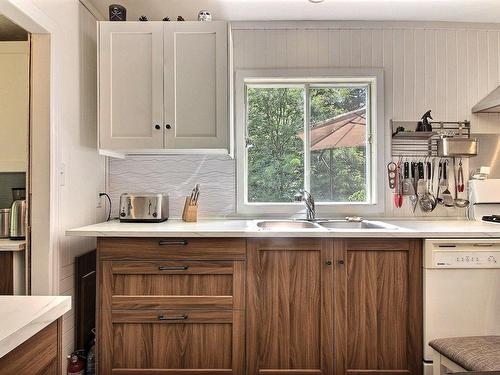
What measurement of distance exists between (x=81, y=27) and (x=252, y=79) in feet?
3.88

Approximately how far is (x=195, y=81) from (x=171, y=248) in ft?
3.42

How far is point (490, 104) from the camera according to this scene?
8.07 feet

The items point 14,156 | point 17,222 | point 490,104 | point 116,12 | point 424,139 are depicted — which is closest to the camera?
point 17,222

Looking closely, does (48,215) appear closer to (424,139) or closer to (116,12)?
(116,12)

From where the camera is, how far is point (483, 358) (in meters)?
1.40

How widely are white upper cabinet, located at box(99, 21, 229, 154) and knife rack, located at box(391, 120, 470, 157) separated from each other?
131 cm

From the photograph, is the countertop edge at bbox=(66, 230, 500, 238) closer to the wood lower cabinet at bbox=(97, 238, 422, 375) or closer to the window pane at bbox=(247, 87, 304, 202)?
the wood lower cabinet at bbox=(97, 238, 422, 375)

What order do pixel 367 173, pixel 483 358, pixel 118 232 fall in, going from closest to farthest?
pixel 483 358 → pixel 118 232 → pixel 367 173

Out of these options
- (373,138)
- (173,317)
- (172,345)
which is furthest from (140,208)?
(373,138)

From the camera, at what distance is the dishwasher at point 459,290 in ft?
6.36

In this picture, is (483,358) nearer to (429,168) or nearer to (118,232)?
(429,168)

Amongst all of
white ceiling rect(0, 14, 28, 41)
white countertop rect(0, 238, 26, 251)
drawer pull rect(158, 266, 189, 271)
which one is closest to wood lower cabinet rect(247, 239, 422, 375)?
drawer pull rect(158, 266, 189, 271)

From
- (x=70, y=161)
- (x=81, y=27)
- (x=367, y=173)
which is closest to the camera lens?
(x=70, y=161)

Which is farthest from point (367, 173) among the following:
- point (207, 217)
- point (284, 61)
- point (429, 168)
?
point (207, 217)
